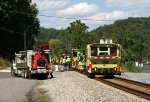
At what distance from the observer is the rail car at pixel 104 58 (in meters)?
39.2

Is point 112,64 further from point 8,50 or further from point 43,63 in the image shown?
point 8,50

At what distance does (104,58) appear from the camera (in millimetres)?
39125

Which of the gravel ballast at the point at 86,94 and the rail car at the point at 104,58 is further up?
the rail car at the point at 104,58

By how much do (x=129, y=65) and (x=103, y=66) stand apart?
27030mm

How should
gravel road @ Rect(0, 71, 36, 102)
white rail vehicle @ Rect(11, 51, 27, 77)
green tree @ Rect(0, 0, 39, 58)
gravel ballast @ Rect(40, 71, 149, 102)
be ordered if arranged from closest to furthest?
gravel ballast @ Rect(40, 71, 149, 102)
gravel road @ Rect(0, 71, 36, 102)
white rail vehicle @ Rect(11, 51, 27, 77)
green tree @ Rect(0, 0, 39, 58)

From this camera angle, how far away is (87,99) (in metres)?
19.7

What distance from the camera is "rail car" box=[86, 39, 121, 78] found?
39219mm

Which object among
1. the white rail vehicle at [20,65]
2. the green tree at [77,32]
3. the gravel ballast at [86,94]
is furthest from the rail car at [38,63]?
the green tree at [77,32]

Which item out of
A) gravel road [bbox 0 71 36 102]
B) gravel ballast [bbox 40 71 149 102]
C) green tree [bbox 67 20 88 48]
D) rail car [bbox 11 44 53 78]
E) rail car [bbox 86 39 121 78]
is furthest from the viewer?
green tree [bbox 67 20 88 48]

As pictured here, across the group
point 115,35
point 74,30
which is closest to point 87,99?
point 74,30

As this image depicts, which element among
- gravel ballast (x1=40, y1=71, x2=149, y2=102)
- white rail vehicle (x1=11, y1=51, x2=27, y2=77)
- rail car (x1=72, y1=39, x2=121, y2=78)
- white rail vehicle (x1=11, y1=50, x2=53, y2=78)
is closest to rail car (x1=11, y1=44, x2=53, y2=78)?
white rail vehicle (x1=11, y1=50, x2=53, y2=78)

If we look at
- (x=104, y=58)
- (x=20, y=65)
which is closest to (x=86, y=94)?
(x=104, y=58)

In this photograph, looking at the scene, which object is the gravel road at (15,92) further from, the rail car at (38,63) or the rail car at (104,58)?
the rail car at (38,63)

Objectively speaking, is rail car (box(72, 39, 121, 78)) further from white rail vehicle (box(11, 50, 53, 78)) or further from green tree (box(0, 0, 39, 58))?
green tree (box(0, 0, 39, 58))
